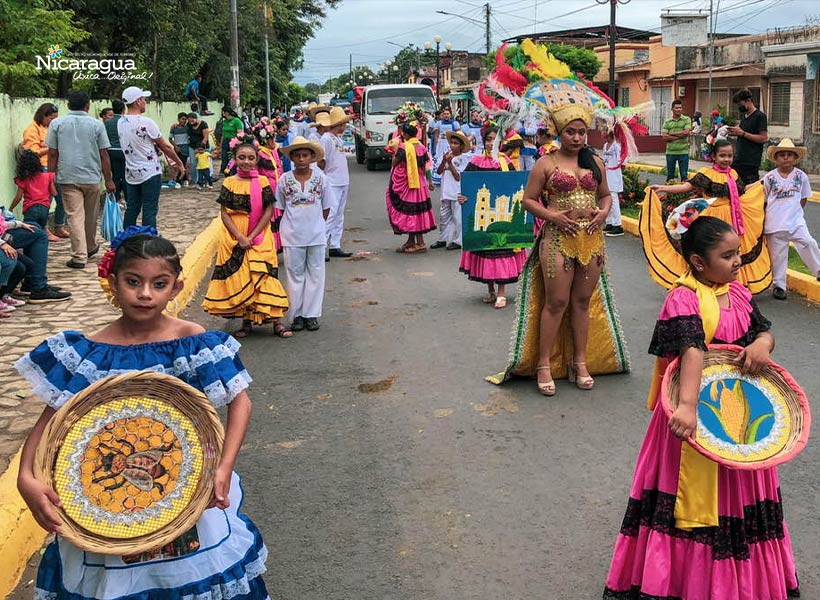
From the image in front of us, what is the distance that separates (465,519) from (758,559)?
146 cm

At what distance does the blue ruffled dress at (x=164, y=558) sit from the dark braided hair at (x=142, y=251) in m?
0.25

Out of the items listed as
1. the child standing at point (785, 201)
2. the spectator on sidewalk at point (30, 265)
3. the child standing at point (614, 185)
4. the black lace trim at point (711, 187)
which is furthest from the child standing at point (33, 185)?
the child standing at point (785, 201)

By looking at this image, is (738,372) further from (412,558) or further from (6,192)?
(6,192)

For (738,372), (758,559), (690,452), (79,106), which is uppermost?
(79,106)

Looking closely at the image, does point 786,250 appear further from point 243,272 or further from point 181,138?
point 181,138

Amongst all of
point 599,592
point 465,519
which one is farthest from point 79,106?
point 599,592

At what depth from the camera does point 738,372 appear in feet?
10.5

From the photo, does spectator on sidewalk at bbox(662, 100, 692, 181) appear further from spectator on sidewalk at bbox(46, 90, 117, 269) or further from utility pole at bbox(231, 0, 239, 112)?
utility pole at bbox(231, 0, 239, 112)

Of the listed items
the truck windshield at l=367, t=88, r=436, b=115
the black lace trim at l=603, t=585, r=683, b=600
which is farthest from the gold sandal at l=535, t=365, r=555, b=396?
the truck windshield at l=367, t=88, r=436, b=115

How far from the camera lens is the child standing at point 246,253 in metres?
7.68

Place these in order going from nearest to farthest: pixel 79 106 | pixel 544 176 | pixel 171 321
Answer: pixel 171 321
pixel 544 176
pixel 79 106

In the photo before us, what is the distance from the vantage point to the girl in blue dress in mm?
2732

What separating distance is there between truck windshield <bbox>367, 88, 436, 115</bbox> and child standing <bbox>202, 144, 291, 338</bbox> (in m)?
19.7

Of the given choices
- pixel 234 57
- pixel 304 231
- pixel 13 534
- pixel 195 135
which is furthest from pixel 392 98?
pixel 13 534
